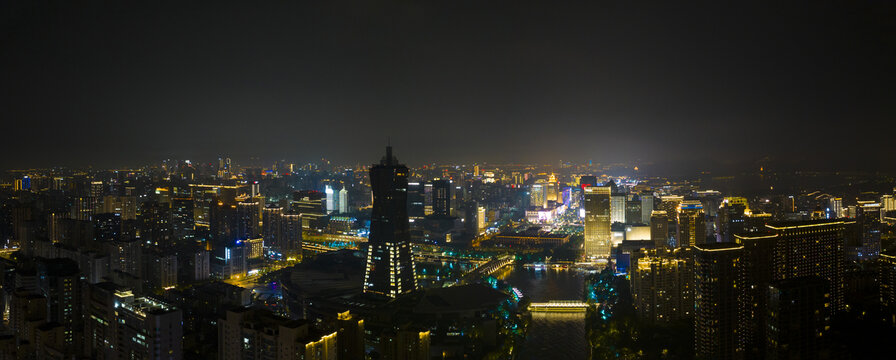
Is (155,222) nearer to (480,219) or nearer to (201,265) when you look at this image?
(201,265)

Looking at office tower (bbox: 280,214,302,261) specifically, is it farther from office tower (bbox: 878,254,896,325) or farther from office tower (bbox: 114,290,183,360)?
office tower (bbox: 878,254,896,325)

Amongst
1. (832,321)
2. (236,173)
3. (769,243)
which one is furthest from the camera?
(236,173)

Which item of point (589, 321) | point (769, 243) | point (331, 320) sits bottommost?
point (589, 321)

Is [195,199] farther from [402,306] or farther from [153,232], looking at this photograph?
[402,306]

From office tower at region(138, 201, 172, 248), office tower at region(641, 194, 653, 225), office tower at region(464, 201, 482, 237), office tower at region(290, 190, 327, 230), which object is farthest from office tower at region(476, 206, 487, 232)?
office tower at region(138, 201, 172, 248)

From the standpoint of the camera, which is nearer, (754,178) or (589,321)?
(589,321)

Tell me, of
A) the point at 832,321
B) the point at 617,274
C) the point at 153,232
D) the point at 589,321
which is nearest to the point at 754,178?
the point at 617,274

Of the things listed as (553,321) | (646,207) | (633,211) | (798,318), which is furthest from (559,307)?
(646,207)

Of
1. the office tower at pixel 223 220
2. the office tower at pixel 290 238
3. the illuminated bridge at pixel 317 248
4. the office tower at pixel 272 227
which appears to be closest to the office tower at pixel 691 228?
the office tower at pixel 290 238
